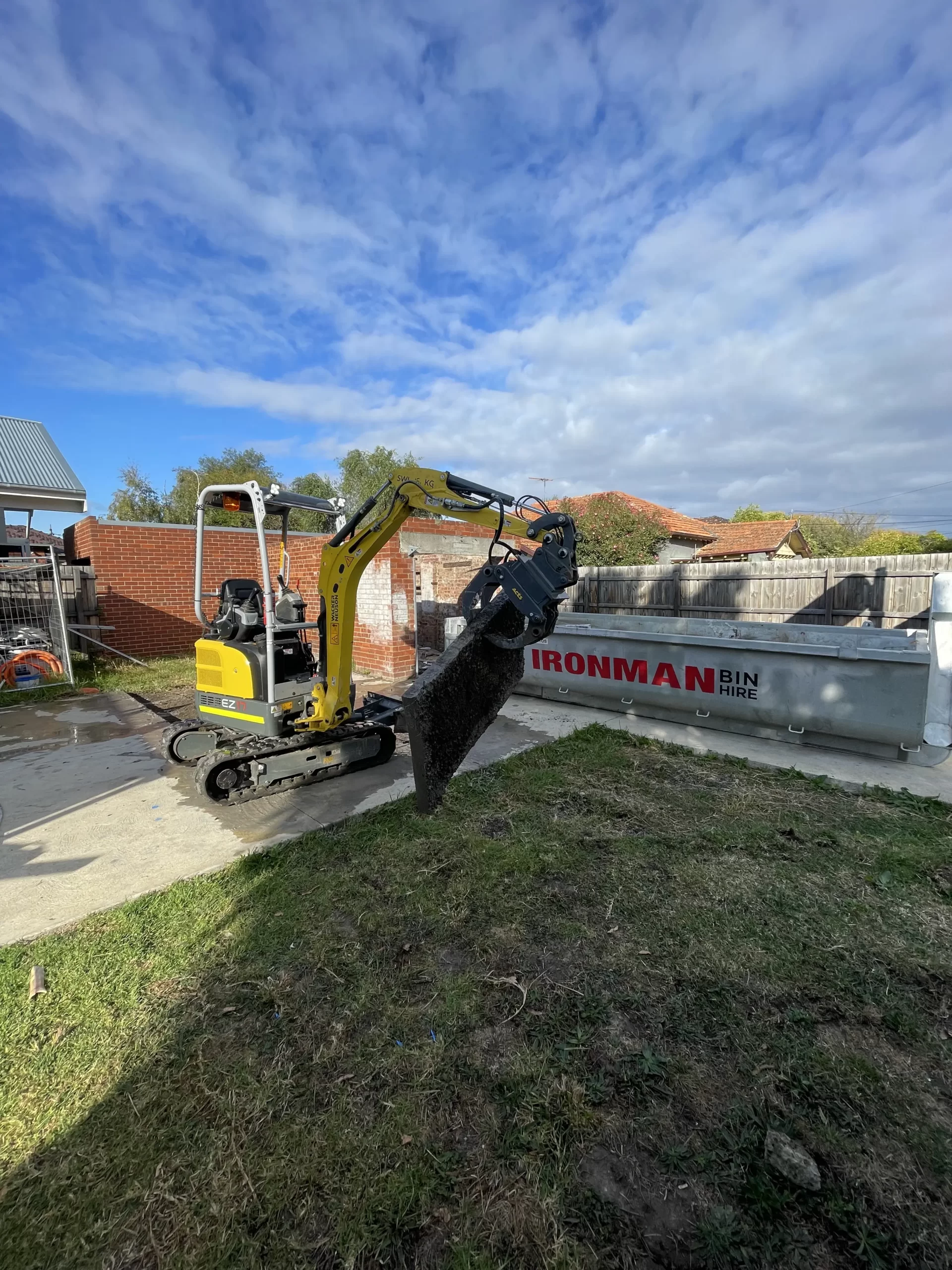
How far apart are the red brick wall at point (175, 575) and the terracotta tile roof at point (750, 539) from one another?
18.8m

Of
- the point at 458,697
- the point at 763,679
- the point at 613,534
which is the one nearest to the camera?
the point at 458,697

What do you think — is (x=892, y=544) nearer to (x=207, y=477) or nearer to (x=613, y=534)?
(x=613, y=534)

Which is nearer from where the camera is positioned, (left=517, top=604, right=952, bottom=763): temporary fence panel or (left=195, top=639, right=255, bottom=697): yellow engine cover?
(left=195, top=639, right=255, bottom=697): yellow engine cover

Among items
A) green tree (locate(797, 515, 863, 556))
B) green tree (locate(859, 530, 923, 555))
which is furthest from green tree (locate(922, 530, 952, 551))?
green tree (locate(797, 515, 863, 556))

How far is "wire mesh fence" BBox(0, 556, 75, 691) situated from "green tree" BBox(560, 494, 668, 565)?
1404 cm

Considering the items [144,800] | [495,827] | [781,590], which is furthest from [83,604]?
[781,590]

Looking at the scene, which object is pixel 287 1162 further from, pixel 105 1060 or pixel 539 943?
pixel 539 943

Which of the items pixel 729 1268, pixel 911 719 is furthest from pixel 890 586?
pixel 729 1268

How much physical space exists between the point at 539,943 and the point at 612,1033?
57 centimetres

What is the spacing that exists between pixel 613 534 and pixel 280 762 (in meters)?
16.3

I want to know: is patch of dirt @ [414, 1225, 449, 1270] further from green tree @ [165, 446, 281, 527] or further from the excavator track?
green tree @ [165, 446, 281, 527]

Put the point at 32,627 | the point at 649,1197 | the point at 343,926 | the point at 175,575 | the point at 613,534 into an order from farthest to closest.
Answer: the point at 613,534 → the point at 175,575 → the point at 32,627 → the point at 343,926 → the point at 649,1197

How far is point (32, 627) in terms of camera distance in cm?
950

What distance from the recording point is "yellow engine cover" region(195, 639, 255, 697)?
446 cm
